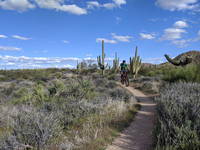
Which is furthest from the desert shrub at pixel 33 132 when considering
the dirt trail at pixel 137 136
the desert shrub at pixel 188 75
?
the desert shrub at pixel 188 75

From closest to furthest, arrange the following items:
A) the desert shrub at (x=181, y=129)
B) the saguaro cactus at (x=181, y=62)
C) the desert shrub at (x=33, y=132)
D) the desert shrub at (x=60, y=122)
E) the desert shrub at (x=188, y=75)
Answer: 1. the desert shrub at (x=181, y=129)
2. the desert shrub at (x=33, y=132)
3. the desert shrub at (x=60, y=122)
4. the desert shrub at (x=188, y=75)
5. the saguaro cactus at (x=181, y=62)

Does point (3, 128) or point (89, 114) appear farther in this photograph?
point (89, 114)

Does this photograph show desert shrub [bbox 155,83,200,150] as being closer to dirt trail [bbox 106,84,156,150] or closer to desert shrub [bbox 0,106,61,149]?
dirt trail [bbox 106,84,156,150]

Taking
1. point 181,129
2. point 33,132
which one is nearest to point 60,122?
point 33,132

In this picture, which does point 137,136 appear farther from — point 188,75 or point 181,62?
point 181,62

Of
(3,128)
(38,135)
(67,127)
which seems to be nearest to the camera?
(38,135)

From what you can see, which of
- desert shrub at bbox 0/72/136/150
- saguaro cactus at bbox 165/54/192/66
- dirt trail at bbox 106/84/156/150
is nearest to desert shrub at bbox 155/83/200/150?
dirt trail at bbox 106/84/156/150

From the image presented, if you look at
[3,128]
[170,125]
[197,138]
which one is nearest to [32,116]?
[3,128]

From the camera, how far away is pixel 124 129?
644cm

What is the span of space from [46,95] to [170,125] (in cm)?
734

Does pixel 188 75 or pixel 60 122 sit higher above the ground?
pixel 188 75

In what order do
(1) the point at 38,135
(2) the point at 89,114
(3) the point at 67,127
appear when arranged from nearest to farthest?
(1) the point at 38,135 < (3) the point at 67,127 < (2) the point at 89,114

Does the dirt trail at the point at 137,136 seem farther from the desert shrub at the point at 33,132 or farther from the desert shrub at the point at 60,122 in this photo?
the desert shrub at the point at 33,132

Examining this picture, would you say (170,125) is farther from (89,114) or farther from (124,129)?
(89,114)
